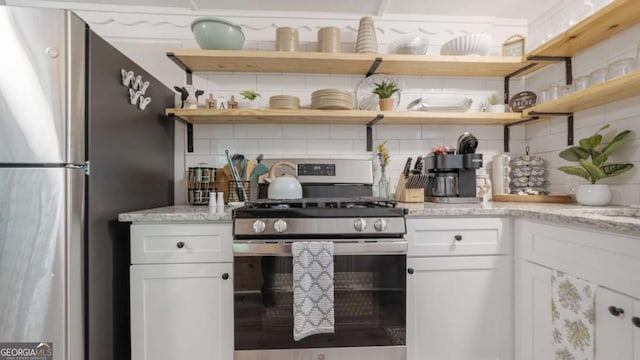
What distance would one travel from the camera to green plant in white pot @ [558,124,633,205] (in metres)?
1.47

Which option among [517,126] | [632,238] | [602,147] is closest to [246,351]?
[632,238]

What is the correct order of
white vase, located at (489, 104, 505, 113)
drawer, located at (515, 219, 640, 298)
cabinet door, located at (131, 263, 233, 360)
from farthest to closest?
white vase, located at (489, 104, 505, 113) → cabinet door, located at (131, 263, 233, 360) → drawer, located at (515, 219, 640, 298)

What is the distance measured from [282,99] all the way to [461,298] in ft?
4.83

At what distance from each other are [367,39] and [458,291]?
5.07 feet

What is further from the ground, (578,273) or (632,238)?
(632,238)

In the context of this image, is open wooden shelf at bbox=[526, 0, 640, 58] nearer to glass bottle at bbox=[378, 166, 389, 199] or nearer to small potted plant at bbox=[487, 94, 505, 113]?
small potted plant at bbox=[487, 94, 505, 113]

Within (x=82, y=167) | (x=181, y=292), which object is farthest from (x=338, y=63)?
(x=181, y=292)

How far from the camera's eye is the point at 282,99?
186cm

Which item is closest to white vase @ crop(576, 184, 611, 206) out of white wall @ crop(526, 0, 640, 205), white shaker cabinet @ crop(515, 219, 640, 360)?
white wall @ crop(526, 0, 640, 205)

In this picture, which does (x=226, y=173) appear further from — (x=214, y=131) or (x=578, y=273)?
(x=578, y=273)

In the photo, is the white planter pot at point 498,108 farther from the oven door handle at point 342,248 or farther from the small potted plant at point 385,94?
the oven door handle at point 342,248

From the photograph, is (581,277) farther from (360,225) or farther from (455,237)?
(360,225)

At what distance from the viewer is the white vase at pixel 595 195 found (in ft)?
4.98

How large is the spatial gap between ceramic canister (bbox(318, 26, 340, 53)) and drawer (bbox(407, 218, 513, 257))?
118cm
